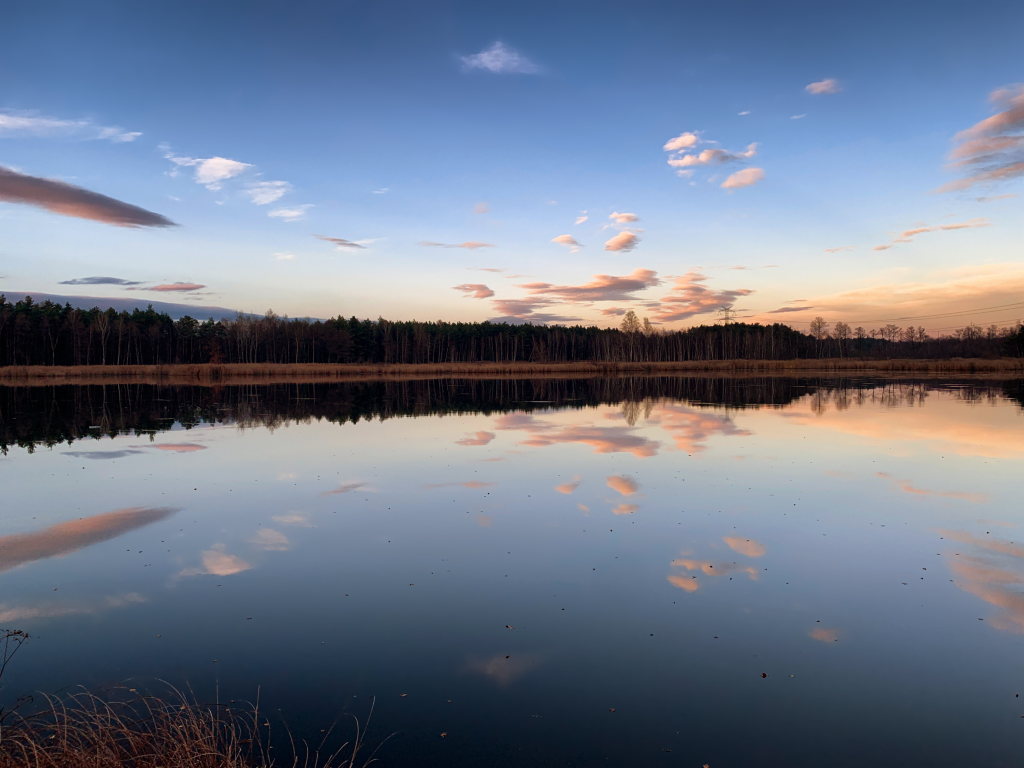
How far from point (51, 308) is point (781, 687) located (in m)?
110

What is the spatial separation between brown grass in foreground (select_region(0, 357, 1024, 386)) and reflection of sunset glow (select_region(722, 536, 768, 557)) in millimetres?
53953

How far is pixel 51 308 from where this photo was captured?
89312 millimetres

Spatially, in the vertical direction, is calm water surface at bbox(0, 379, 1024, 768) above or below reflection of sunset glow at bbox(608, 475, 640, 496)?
below

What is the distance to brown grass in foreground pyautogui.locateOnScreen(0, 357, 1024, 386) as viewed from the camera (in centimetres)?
6203

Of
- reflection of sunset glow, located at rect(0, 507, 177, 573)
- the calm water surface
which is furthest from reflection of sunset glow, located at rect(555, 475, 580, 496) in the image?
reflection of sunset glow, located at rect(0, 507, 177, 573)

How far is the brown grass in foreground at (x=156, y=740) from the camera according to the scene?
3.55 meters

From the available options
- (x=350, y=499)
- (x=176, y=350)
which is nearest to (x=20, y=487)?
(x=350, y=499)

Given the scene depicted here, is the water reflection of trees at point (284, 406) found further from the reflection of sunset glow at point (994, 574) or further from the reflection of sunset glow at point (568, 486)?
the reflection of sunset glow at point (994, 574)

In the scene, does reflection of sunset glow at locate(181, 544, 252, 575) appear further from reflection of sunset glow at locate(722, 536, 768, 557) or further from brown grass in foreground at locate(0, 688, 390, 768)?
reflection of sunset glow at locate(722, 536, 768, 557)

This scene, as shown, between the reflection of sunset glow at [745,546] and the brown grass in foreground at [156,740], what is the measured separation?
5.43 meters

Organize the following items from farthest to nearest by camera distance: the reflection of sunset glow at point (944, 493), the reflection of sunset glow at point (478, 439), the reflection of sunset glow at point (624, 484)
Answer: the reflection of sunset glow at point (478, 439)
the reflection of sunset glow at point (624, 484)
the reflection of sunset glow at point (944, 493)

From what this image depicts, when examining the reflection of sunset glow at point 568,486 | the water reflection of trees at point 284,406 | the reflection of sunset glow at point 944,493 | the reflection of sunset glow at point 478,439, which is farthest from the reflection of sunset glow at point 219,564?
the water reflection of trees at point 284,406

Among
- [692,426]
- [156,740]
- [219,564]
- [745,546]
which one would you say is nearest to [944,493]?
[745,546]

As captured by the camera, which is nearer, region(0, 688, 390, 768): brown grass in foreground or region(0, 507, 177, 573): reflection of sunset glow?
region(0, 688, 390, 768): brown grass in foreground
